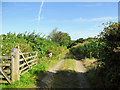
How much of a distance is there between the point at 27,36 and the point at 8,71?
20.6 ft

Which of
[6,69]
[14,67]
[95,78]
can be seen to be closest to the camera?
[95,78]

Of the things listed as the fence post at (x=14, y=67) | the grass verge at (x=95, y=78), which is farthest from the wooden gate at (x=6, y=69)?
the grass verge at (x=95, y=78)

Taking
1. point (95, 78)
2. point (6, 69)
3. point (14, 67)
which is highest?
point (14, 67)

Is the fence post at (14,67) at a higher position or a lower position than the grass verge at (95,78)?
higher

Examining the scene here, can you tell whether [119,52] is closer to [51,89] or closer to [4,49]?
[51,89]

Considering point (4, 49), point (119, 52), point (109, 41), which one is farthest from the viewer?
point (4, 49)

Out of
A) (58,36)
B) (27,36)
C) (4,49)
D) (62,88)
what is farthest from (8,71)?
(58,36)

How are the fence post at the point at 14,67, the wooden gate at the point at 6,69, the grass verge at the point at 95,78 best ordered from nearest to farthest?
the grass verge at the point at 95,78
the wooden gate at the point at 6,69
the fence post at the point at 14,67

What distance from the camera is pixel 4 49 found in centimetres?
602

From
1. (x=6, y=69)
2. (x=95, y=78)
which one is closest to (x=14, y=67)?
(x=6, y=69)

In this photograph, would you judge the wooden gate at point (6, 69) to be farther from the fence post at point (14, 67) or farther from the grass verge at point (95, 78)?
the grass verge at point (95, 78)

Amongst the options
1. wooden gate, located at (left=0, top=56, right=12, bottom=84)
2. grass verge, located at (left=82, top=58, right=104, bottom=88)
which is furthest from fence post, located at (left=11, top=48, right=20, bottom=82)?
grass verge, located at (left=82, top=58, right=104, bottom=88)

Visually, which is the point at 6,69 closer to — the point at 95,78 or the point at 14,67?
the point at 14,67

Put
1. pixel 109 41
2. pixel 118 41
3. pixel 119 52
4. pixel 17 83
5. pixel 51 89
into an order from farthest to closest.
→ pixel 17 83 < pixel 51 89 < pixel 109 41 < pixel 118 41 < pixel 119 52
